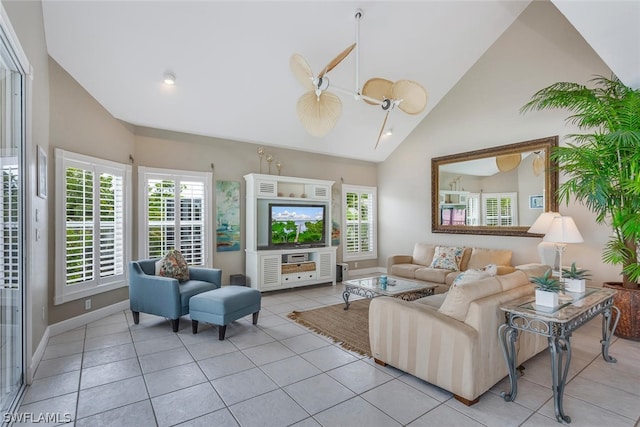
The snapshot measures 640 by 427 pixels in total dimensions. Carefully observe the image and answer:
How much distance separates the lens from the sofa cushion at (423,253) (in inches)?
248

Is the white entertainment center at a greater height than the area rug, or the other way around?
the white entertainment center

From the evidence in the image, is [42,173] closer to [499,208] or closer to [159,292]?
[159,292]

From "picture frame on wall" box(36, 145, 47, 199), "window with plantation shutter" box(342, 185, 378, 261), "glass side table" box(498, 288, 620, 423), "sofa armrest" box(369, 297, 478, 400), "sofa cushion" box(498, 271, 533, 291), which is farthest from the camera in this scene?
"window with plantation shutter" box(342, 185, 378, 261)

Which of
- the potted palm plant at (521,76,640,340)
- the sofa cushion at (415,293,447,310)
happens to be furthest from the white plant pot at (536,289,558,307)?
the potted palm plant at (521,76,640,340)

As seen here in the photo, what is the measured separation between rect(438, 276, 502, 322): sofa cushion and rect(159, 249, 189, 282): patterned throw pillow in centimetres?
339

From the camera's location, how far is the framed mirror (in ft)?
16.7

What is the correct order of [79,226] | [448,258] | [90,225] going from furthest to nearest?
[448,258] → [90,225] → [79,226]

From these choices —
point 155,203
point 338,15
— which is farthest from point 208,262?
point 338,15

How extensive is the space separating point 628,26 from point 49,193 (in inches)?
240

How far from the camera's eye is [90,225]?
419 cm

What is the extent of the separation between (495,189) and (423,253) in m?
1.77

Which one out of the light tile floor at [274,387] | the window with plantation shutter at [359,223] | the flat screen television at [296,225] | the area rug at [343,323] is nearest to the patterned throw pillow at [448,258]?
the area rug at [343,323]

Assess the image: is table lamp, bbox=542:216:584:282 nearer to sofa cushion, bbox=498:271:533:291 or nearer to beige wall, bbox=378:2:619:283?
sofa cushion, bbox=498:271:533:291

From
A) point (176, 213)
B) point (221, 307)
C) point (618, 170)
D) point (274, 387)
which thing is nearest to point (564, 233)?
point (618, 170)
